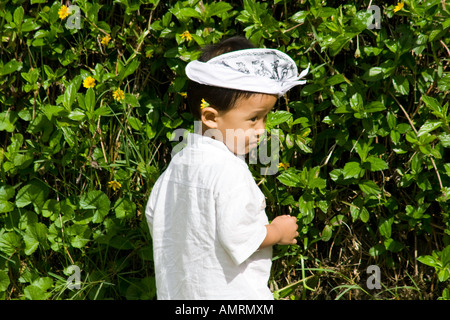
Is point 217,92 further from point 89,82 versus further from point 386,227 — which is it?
Result: point 386,227

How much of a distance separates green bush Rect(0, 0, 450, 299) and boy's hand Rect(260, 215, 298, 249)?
0.95 feet

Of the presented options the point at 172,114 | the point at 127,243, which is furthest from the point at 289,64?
the point at 127,243

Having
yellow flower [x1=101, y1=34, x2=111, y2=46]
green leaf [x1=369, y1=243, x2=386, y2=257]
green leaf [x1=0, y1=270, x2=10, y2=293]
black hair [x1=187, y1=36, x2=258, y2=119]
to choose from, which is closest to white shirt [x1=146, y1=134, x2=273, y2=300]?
black hair [x1=187, y1=36, x2=258, y2=119]

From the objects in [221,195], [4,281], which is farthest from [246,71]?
[4,281]

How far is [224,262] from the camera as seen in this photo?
1708 millimetres

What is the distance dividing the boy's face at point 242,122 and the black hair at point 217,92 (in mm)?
17

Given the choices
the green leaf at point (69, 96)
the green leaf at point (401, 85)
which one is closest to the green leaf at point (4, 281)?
the green leaf at point (69, 96)

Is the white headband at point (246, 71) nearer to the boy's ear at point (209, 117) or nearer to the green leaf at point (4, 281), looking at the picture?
the boy's ear at point (209, 117)

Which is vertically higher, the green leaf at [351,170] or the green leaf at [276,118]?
the green leaf at [276,118]

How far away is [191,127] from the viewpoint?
2266 mm

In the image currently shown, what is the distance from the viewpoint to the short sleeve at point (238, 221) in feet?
5.39

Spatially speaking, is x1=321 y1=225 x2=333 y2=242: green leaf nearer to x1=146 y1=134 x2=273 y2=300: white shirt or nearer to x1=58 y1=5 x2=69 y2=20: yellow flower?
x1=146 y1=134 x2=273 y2=300: white shirt

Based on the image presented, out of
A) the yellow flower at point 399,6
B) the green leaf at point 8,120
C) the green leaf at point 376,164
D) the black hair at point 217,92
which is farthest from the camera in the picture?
the green leaf at point 8,120

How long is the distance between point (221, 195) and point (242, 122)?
235 mm
